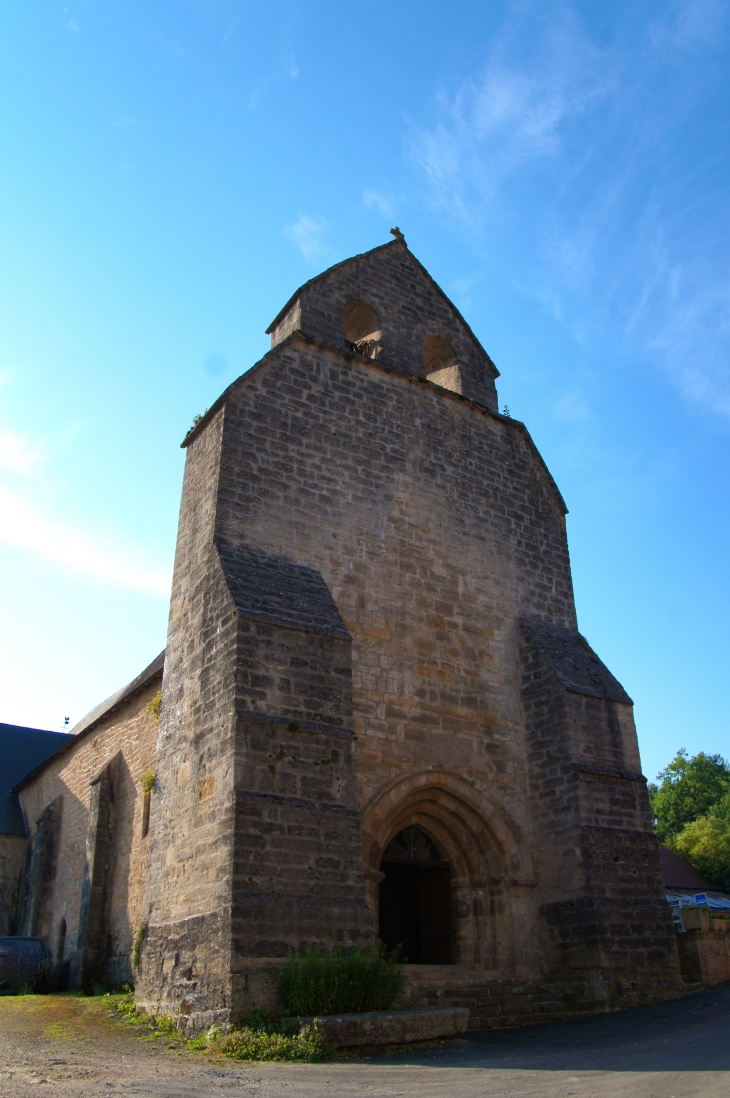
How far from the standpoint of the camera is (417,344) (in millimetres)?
13422

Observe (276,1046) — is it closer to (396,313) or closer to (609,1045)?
(609,1045)

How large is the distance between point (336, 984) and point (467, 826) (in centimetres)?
385

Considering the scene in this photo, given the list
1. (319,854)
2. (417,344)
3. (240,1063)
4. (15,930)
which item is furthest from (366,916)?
(15,930)

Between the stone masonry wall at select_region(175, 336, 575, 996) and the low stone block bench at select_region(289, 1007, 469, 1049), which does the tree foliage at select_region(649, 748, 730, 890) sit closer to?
the stone masonry wall at select_region(175, 336, 575, 996)

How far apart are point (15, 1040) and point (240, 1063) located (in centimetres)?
222

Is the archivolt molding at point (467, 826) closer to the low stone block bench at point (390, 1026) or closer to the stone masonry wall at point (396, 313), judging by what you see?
the low stone block bench at point (390, 1026)

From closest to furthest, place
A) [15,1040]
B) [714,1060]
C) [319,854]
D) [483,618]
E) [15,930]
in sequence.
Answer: [714,1060]
[15,1040]
[319,854]
[483,618]
[15,930]

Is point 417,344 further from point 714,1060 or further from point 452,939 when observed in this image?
point 714,1060

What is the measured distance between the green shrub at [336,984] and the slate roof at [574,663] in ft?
15.8

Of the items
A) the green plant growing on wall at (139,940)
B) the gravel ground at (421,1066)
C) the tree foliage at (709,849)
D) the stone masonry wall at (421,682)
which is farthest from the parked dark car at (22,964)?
the tree foliage at (709,849)

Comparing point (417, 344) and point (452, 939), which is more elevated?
point (417, 344)

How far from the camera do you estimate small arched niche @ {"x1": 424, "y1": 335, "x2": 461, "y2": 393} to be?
1376cm

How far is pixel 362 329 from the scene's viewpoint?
1349 centimetres

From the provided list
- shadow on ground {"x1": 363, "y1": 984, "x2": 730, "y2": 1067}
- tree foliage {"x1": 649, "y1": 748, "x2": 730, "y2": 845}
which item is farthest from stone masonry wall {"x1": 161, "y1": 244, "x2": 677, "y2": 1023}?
tree foliage {"x1": 649, "y1": 748, "x2": 730, "y2": 845}
